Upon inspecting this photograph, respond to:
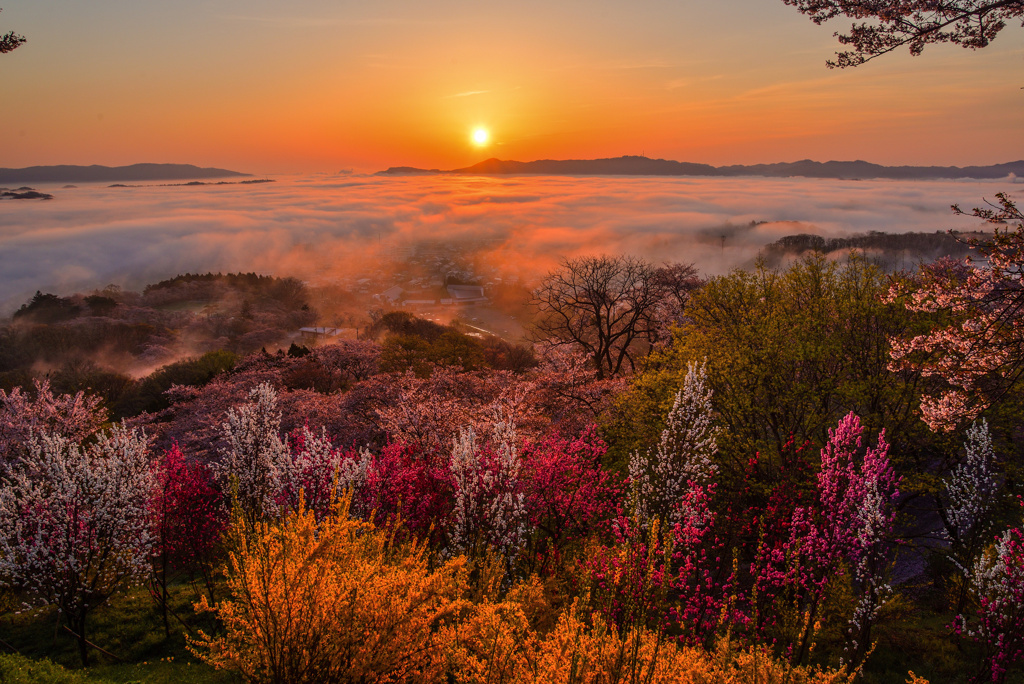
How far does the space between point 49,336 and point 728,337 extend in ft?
241

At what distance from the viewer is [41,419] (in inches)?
1251

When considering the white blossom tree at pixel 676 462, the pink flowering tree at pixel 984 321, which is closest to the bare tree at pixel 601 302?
the white blossom tree at pixel 676 462

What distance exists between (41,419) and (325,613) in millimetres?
34272

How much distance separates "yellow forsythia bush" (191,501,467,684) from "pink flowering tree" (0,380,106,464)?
27439 millimetres

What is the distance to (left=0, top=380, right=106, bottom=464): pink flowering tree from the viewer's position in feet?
96.3

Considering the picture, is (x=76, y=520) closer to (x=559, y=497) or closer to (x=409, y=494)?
(x=409, y=494)

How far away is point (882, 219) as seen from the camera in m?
187

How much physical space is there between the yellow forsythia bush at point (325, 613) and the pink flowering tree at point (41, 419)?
2744 cm

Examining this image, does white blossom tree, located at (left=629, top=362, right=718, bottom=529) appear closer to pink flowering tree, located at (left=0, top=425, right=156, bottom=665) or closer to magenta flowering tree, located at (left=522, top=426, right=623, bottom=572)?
magenta flowering tree, located at (left=522, top=426, right=623, bottom=572)

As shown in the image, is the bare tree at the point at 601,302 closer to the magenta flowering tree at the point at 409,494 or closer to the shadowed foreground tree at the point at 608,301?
the shadowed foreground tree at the point at 608,301

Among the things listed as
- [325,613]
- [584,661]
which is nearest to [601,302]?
[584,661]

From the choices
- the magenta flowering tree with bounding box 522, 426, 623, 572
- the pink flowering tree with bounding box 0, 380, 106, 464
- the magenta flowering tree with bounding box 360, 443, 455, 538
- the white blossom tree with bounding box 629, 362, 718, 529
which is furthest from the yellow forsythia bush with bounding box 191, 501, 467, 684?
the pink flowering tree with bounding box 0, 380, 106, 464

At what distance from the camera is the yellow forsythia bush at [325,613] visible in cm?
761

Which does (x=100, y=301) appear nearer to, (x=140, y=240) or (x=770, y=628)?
(x=140, y=240)
